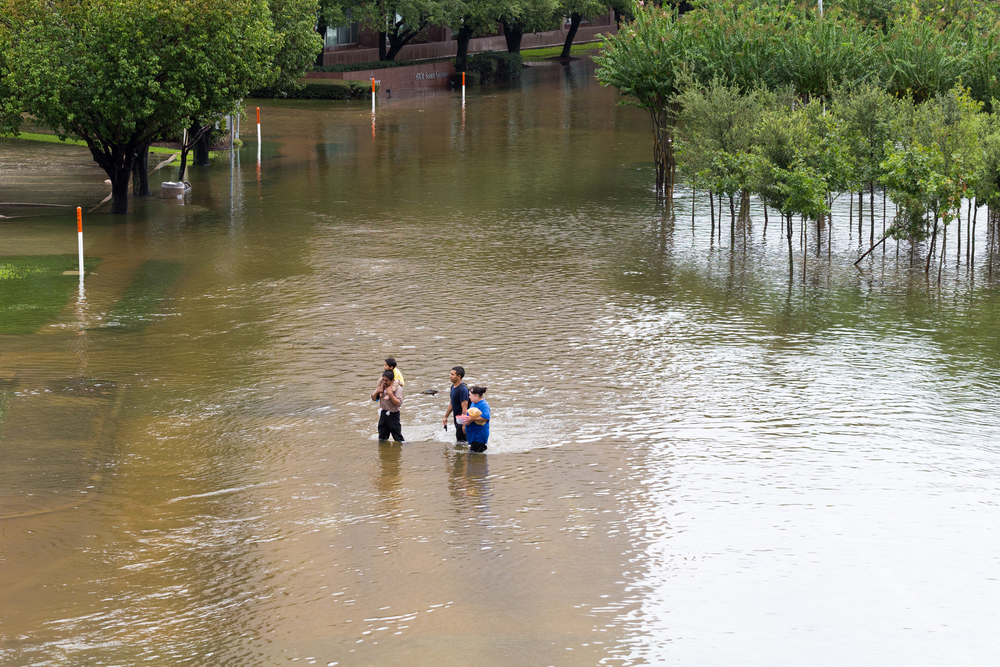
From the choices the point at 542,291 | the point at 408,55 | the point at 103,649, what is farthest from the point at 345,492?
the point at 408,55

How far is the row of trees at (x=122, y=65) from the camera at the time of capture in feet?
98.4

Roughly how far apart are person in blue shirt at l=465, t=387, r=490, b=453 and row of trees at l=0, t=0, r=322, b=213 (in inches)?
745

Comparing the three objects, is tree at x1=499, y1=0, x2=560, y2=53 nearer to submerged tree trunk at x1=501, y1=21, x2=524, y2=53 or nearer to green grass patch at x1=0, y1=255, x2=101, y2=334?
submerged tree trunk at x1=501, y1=21, x2=524, y2=53

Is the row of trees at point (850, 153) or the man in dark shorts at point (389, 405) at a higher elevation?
the row of trees at point (850, 153)

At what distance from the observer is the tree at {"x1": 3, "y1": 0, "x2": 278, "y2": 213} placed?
2998cm

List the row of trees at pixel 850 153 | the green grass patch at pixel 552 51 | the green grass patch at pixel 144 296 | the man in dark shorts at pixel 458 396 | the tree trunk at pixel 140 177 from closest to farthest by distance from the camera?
1. the man in dark shorts at pixel 458 396
2. the green grass patch at pixel 144 296
3. the row of trees at pixel 850 153
4. the tree trunk at pixel 140 177
5. the green grass patch at pixel 552 51

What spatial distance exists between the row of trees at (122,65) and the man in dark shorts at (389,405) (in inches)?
703

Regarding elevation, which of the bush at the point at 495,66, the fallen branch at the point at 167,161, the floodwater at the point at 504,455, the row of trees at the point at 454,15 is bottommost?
the floodwater at the point at 504,455

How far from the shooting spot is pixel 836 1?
49.0 m

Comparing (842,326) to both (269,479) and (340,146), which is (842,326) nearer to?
(269,479)

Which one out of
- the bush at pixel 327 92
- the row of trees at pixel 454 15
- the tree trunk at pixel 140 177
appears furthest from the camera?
the bush at pixel 327 92

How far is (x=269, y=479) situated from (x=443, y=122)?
42.5 m

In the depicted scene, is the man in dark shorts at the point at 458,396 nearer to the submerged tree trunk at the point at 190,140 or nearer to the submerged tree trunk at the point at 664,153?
the submerged tree trunk at the point at 664,153

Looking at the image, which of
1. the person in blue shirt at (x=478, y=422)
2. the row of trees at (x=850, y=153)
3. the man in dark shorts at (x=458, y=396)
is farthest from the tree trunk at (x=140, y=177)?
the person in blue shirt at (x=478, y=422)
